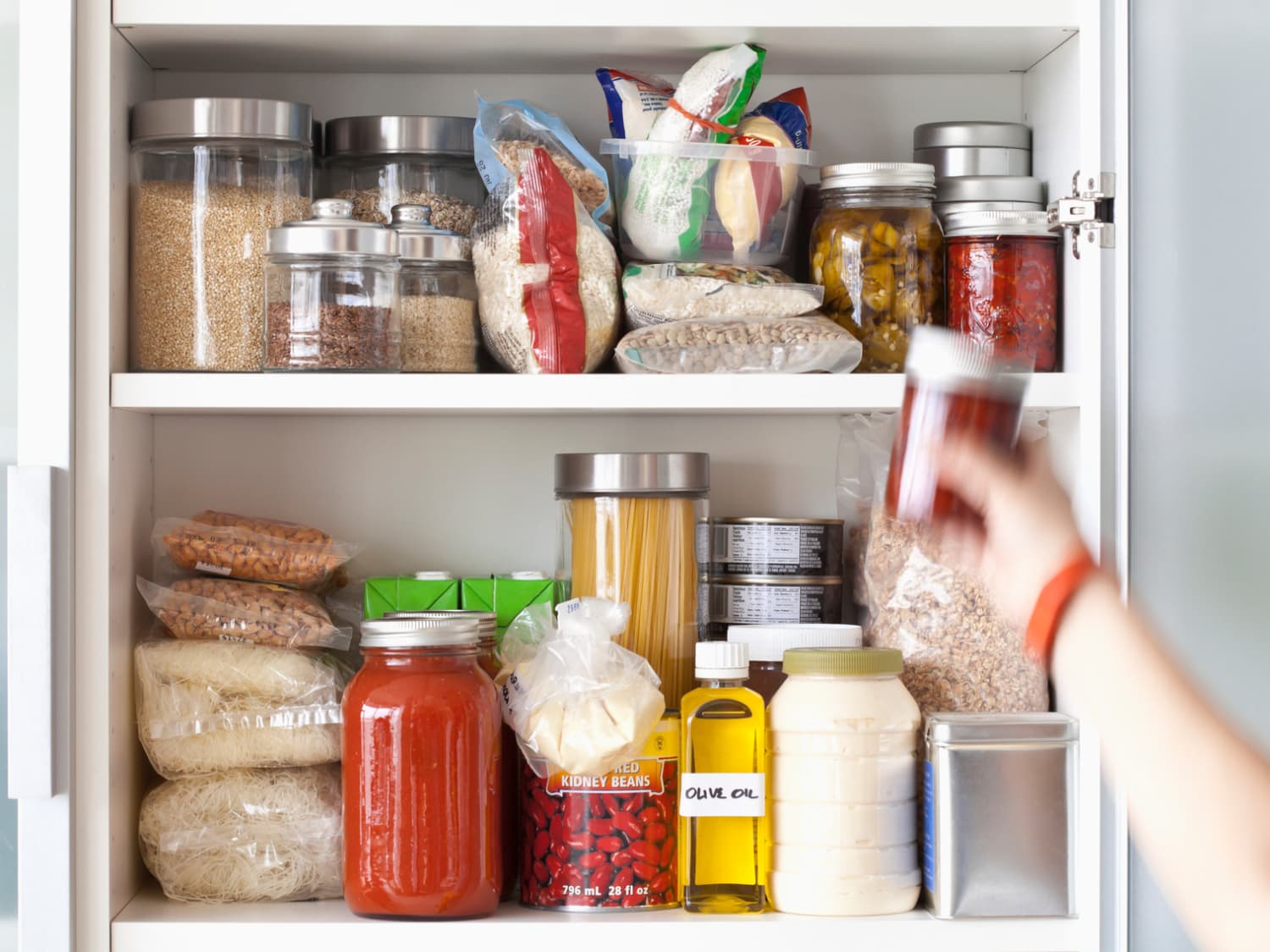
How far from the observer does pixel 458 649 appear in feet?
3.44

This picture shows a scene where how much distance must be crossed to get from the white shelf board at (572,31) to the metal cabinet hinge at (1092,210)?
14 centimetres

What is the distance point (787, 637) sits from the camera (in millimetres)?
1127

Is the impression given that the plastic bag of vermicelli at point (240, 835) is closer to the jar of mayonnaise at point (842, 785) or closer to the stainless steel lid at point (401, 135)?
the jar of mayonnaise at point (842, 785)

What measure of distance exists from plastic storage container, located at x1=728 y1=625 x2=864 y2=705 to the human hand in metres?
0.49

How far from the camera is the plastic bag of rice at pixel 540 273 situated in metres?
1.09

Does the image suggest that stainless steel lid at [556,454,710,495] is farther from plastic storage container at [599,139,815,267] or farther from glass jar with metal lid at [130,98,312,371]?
glass jar with metal lid at [130,98,312,371]

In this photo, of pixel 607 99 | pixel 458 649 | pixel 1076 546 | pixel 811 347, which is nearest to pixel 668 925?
pixel 458 649

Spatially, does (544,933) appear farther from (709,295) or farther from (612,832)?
(709,295)

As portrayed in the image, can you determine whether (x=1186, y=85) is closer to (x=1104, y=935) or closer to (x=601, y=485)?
(x=601, y=485)

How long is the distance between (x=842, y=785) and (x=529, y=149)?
0.60 meters

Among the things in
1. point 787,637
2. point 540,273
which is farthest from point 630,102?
point 787,637

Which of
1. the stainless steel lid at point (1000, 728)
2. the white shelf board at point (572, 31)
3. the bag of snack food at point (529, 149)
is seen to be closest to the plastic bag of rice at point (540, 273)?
the bag of snack food at point (529, 149)

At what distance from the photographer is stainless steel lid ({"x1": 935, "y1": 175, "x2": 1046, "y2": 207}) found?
3.84 ft

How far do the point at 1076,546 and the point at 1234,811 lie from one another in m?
0.13
